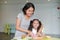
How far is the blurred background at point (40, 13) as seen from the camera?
7.89ft

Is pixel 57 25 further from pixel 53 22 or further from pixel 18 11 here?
pixel 18 11

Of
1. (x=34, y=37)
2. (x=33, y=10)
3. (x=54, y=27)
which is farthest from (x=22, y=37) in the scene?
(x=54, y=27)

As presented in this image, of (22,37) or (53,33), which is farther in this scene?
(53,33)

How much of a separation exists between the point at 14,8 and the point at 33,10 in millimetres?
419

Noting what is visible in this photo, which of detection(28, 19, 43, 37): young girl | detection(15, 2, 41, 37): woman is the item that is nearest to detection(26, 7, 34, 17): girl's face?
detection(15, 2, 41, 37): woman

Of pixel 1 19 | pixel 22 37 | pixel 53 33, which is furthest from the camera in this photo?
pixel 1 19

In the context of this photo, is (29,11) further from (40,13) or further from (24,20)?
(40,13)

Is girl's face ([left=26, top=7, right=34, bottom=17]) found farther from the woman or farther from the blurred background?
the blurred background

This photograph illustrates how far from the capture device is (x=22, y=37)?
221 centimetres

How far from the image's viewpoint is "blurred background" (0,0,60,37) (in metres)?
2.41

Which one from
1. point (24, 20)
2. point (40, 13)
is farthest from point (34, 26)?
point (40, 13)

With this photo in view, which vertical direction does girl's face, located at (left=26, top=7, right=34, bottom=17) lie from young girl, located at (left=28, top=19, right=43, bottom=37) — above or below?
above

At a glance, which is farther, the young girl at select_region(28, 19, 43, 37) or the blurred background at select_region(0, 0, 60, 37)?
the blurred background at select_region(0, 0, 60, 37)

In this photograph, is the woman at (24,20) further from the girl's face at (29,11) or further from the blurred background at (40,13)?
the blurred background at (40,13)
